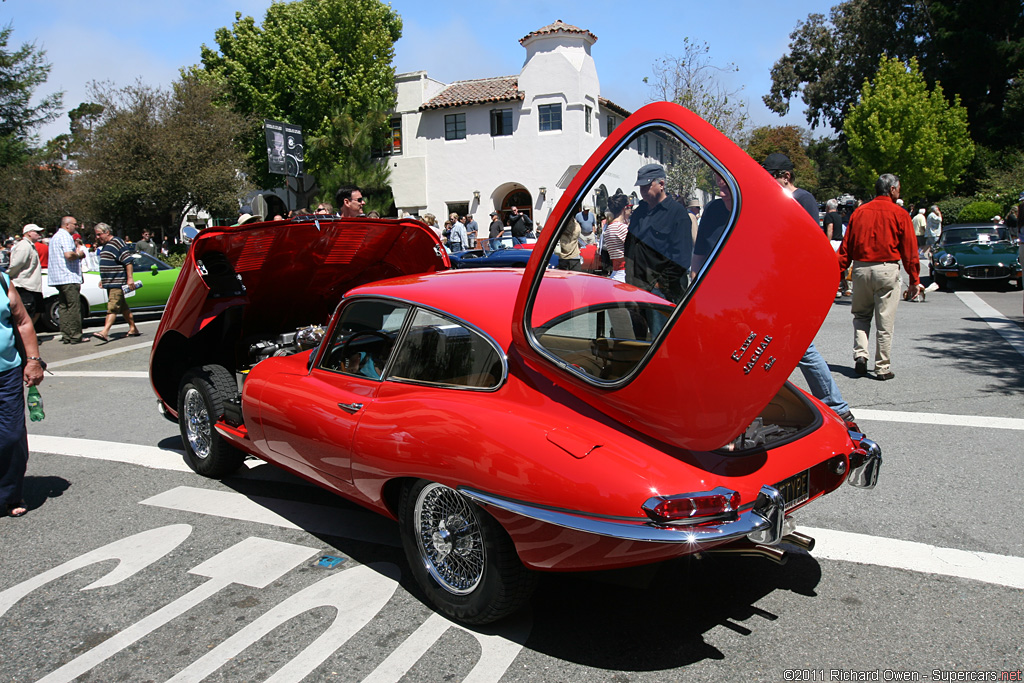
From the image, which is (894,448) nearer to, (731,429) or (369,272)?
(731,429)

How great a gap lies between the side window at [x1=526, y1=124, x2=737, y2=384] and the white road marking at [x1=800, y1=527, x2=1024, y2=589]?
1.77 m

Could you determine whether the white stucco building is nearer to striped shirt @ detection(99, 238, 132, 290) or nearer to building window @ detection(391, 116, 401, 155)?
building window @ detection(391, 116, 401, 155)

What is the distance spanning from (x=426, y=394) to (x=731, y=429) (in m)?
1.39

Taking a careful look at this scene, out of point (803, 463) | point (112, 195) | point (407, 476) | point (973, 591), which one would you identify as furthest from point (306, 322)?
point (112, 195)

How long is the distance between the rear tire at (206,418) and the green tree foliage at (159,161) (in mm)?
28744

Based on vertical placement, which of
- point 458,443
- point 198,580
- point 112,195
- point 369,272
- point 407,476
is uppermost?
point 112,195

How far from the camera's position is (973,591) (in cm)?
327

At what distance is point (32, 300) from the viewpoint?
1290cm

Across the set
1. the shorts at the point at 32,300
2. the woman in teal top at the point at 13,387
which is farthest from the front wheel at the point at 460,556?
the shorts at the point at 32,300

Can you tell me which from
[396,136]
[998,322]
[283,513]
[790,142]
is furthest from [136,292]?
[790,142]

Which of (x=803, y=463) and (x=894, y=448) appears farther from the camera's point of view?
(x=894, y=448)

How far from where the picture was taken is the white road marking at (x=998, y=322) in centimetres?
907

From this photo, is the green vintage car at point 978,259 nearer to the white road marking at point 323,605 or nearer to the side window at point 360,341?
the side window at point 360,341

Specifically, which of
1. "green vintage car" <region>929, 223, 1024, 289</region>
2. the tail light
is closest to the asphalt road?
the tail light
